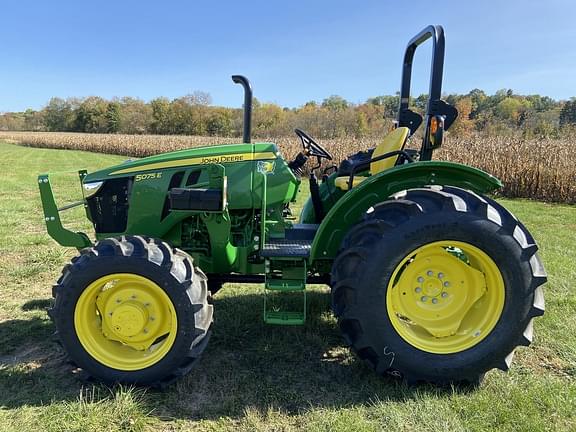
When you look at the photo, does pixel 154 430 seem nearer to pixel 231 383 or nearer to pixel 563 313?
pixel 231 383

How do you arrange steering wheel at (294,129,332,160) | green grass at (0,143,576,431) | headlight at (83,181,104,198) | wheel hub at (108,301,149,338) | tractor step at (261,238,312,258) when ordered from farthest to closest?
steering wheel at (294,129,332,160) < headlight at (83,181,104,198) < tractor step at (261,238,312,258) < wheel hub at (108,301,149,338) < green grass at (0,143,576,431)

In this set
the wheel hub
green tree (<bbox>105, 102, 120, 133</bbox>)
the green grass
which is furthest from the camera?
green tree (<bbox>105, 102, 120, 133</bbox>)

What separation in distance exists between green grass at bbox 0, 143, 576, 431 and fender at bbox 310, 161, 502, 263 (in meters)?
0.83

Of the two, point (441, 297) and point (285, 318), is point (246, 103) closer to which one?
point (285, 318)

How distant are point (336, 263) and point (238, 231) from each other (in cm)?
95

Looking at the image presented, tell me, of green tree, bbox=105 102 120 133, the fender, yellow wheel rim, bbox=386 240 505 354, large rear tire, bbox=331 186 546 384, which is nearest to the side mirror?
the fender

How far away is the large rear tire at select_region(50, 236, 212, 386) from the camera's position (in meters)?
2.54

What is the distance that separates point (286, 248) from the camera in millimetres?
3162

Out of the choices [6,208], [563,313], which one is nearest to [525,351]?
[563,313]

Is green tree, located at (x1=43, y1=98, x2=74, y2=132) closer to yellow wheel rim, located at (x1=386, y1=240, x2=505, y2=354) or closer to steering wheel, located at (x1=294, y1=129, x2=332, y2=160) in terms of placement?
steering wheel, located at (x1=294, y1=129, x2=332, y2=160)

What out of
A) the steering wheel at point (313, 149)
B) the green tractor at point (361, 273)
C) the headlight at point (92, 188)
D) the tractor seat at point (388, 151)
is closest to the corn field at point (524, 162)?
the tractor seat at point (388, 151)

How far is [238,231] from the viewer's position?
3275mm

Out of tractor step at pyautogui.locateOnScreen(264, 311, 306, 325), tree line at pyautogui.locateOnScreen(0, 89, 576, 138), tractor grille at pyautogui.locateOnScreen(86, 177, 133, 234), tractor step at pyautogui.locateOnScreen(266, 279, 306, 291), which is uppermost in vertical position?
tree line at pyautogui.locateOnScreen(0, 89, 576, 138)

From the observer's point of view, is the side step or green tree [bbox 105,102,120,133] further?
green tree [bbox 105,102,120,133]
